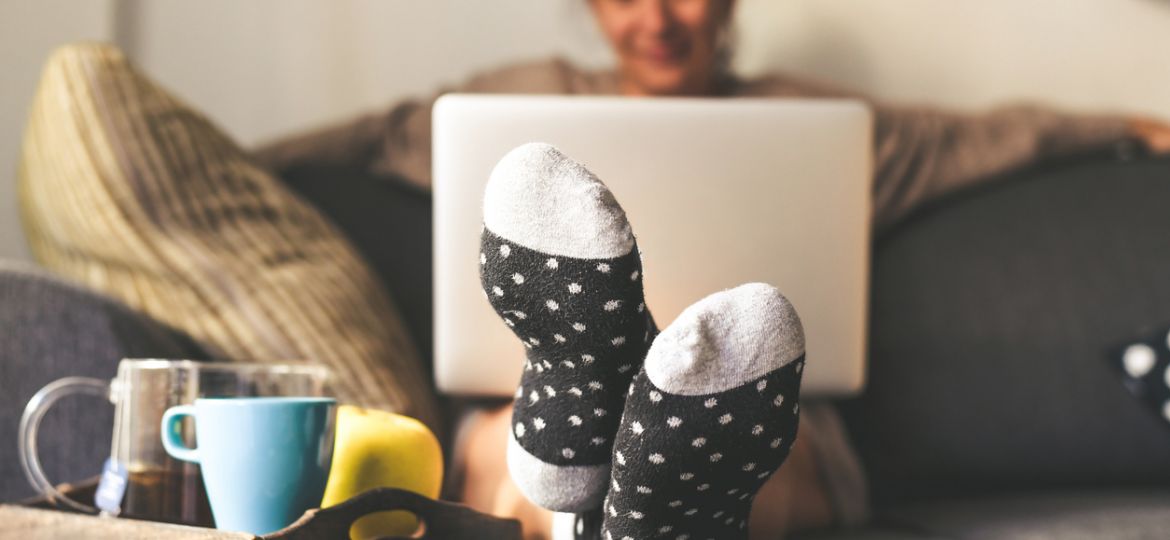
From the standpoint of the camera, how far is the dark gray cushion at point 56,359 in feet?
2.85

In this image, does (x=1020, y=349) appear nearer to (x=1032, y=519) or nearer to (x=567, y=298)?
(x=1032, y=519)

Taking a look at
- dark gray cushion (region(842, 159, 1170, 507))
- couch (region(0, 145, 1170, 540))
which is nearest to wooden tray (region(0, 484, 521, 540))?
couch (region(0, 145, 1170, 540))

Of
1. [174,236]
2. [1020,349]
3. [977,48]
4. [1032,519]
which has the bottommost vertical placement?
[1032,519]

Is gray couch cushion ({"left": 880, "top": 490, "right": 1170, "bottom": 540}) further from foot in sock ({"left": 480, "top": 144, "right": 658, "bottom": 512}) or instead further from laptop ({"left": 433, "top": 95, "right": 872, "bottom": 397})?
foot in sock ({"left": 480, "top": 144, "right": 658, "bottom": 512})

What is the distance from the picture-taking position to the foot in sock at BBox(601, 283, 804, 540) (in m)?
0.56

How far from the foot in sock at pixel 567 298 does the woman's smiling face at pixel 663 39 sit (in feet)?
3.10

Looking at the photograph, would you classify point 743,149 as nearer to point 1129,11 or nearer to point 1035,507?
point 1035,507

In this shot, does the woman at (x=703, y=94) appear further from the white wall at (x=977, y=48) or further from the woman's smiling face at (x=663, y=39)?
the white wall at (x=977, y=48)

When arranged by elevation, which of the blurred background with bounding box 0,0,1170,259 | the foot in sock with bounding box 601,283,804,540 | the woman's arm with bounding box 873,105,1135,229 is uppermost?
the blurred background with bounding box 0,0,1170,259

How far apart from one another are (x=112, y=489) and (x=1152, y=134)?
1.43 metres

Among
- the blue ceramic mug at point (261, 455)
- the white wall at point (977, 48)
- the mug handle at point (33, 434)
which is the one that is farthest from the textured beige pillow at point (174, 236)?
the white wall at point (977, 48)

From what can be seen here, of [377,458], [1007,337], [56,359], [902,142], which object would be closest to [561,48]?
[902,142]

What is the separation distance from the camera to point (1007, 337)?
126cm

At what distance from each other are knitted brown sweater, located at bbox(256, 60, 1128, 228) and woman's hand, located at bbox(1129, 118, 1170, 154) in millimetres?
22
